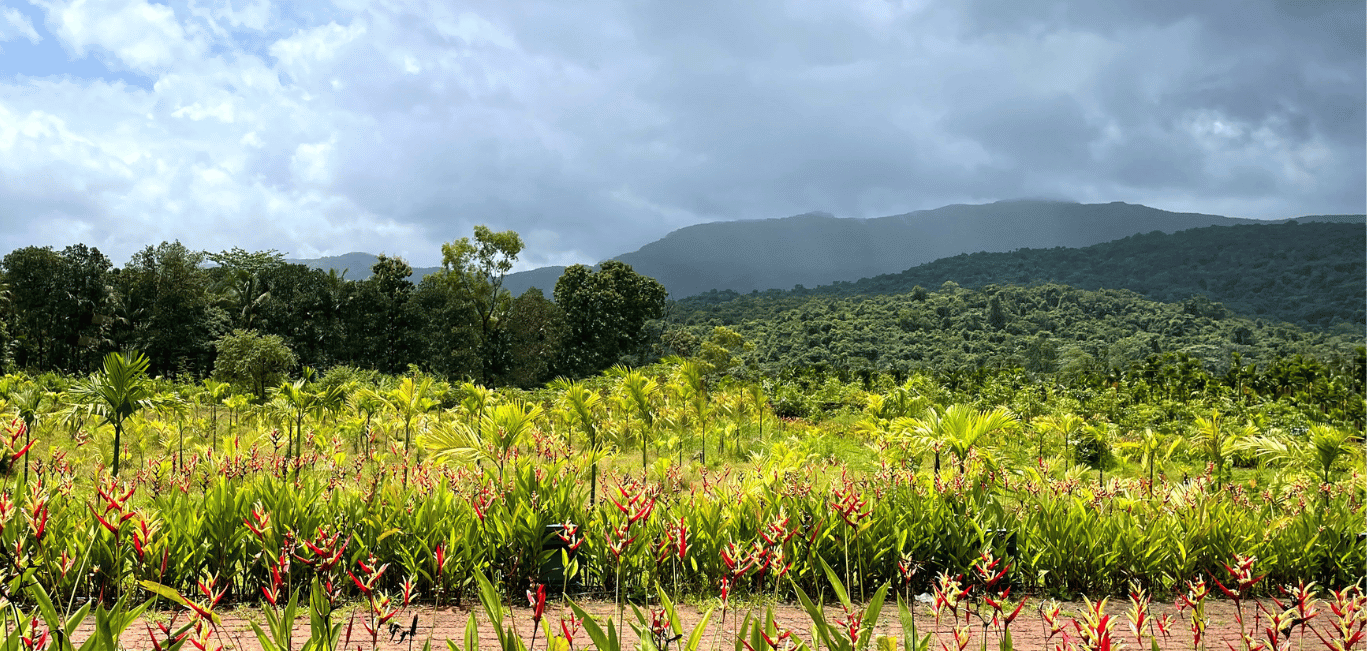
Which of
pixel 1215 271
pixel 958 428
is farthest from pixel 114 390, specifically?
pixel 1215 271

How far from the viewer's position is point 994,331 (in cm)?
4997

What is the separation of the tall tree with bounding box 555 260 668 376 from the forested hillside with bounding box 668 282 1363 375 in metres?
2.36

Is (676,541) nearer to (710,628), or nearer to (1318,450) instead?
(710,628)

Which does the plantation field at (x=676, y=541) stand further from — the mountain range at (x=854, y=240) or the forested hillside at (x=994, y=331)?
the mountain range at (x=854, y=240)

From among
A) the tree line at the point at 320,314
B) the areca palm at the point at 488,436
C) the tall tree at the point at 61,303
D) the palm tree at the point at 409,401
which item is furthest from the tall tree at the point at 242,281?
the areca palm at the point at 488,436

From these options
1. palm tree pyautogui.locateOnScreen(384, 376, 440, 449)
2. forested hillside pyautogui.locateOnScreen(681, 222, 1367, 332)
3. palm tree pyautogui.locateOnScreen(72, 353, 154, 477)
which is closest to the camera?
palm tree pyautogui.locateOnScreen(72, 353, 154, 477)

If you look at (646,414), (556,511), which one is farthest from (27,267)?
(556,511)

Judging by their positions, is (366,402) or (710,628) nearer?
(710,628)

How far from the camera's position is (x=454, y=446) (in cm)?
532

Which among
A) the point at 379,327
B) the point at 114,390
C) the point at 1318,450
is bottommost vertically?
the point at 1318,450

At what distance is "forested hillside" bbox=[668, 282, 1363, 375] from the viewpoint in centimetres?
3881

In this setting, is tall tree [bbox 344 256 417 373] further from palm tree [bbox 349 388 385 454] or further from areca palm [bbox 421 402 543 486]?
areca palm [bbox 421 402 543 486]

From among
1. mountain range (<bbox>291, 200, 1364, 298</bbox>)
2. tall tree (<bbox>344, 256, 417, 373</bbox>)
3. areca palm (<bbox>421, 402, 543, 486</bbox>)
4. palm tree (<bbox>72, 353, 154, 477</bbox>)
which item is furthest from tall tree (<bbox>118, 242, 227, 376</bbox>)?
mountain range (<bbox>291, 200, 1364, 298</bbox>)

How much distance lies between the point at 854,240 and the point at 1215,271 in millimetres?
86061
